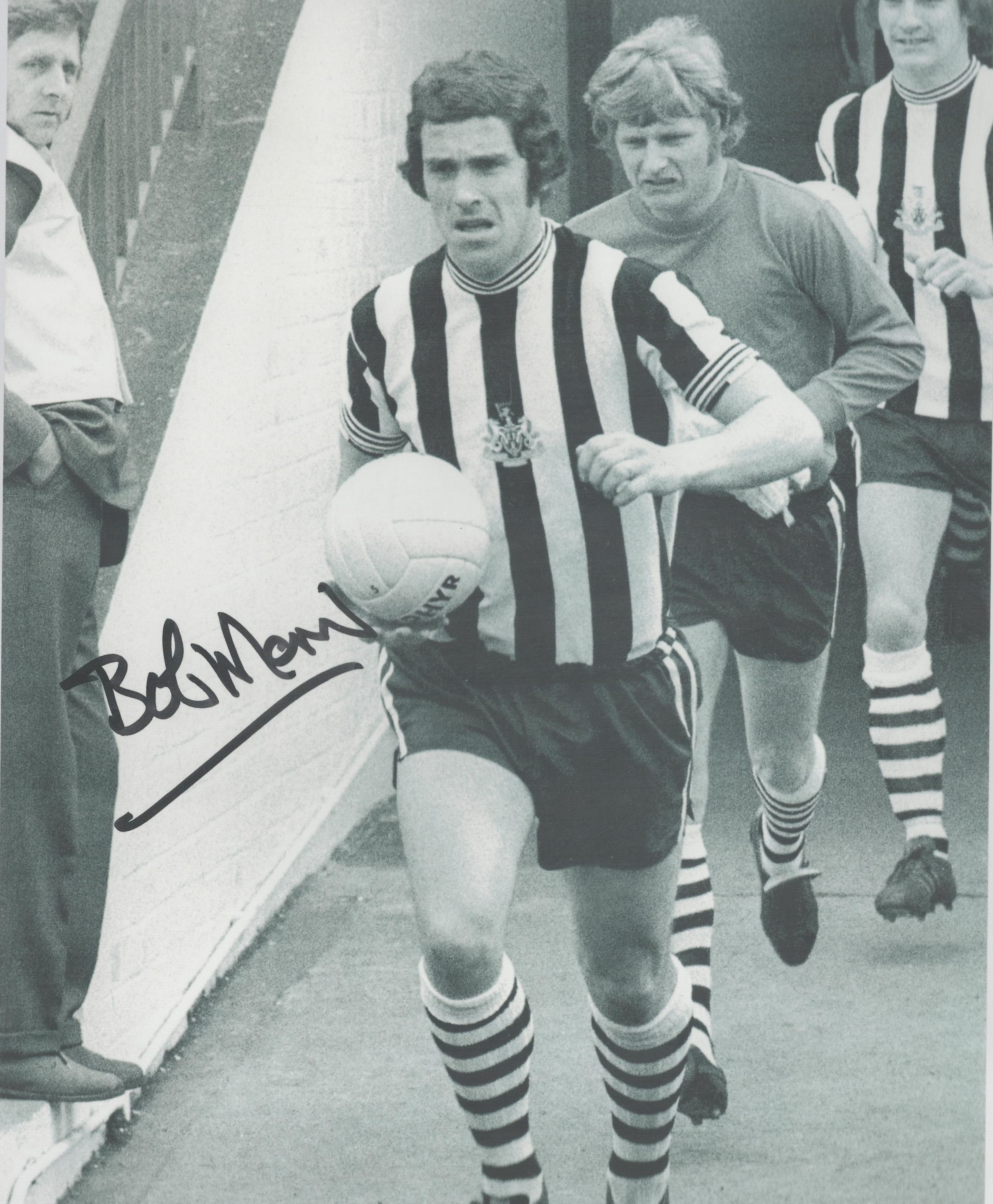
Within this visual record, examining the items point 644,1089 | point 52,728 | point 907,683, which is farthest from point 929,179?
point 52,728

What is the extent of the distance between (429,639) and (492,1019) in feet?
1.70

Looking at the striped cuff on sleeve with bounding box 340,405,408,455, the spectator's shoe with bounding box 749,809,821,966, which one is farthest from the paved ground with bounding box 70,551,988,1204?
the striped cuff on sleeve with bounding box 340,405,408,455

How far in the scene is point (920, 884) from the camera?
2.49m

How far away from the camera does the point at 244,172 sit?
8.05 feet

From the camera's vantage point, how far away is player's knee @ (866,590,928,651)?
8.27 ft

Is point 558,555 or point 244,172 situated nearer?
point 558,555

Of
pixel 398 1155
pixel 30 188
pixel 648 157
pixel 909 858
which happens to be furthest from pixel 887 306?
pixel 398 1155

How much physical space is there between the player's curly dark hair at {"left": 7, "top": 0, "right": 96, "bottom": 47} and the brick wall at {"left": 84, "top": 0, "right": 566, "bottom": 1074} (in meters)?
0.32

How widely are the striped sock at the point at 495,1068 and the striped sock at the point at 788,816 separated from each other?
456 mm

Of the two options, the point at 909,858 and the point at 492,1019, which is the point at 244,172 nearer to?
the point at 492,1019

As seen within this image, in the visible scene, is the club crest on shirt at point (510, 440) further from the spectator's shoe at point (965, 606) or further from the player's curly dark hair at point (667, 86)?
the spectator's shoe at point (965, 606)

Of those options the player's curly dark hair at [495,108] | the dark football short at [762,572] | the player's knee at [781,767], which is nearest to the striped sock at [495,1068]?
the player's knee at [781,767]

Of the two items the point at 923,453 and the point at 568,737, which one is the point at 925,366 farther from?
the point at 568,737

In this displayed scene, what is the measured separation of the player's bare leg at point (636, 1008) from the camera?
2229mm
